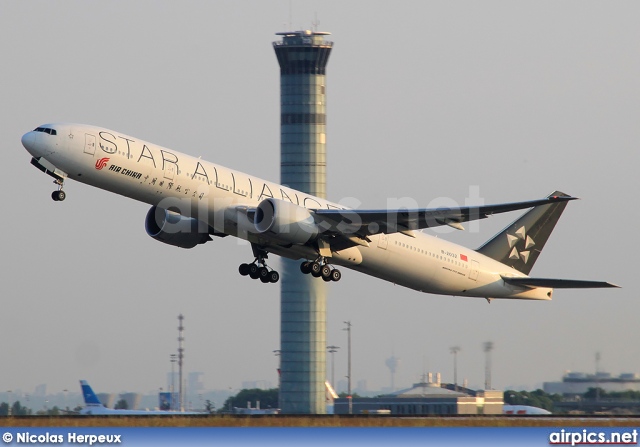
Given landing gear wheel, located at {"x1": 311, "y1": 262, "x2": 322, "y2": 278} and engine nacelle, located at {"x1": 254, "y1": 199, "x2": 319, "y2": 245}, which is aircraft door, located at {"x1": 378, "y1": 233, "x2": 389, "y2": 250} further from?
engine nacelle, located at {"x1": 254, "y1": 199, "x2": 319, "y2": 245}

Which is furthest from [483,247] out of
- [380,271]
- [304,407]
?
[304,407]

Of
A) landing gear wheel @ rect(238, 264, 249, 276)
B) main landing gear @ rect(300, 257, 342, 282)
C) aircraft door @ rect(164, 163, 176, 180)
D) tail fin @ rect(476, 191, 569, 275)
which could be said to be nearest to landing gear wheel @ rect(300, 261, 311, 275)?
main landing gear @ rect(300, 257, 342, 282)

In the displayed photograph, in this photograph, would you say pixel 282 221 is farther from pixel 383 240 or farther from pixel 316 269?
pixel 383 240

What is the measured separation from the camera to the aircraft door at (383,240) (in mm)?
52000

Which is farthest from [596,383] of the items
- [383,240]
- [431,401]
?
[383,240]

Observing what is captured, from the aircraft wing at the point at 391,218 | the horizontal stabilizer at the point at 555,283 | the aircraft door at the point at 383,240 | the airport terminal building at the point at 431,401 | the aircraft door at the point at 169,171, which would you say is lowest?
the airport terminal building at the point at 431,401

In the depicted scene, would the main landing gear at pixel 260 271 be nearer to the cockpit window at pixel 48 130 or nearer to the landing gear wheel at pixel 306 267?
the landing gear wheel at pixel 306 267

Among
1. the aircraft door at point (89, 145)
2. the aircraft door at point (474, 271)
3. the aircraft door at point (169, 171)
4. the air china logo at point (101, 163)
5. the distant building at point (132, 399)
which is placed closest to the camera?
the aircraft door at point (89, 145)

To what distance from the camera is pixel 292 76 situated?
15125cm

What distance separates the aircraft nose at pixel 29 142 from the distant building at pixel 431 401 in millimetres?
52376

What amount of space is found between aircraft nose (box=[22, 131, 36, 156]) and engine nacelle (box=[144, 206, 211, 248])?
27.4ft

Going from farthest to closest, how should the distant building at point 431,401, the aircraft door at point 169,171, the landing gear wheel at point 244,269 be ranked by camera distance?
1. the distant building at point 431,401
2. the landing gear wheel at point 244,269
3. the aircraft door at point 169,171

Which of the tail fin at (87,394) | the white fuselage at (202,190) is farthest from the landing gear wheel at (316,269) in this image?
the tail fin at (87,394)

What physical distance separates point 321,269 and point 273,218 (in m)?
4.84
